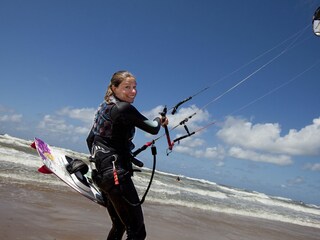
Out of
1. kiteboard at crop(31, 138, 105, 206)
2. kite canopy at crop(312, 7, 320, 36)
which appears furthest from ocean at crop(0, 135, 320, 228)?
kite canopy at crop(312, 7, 320, 36)

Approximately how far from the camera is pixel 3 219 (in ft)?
19.7

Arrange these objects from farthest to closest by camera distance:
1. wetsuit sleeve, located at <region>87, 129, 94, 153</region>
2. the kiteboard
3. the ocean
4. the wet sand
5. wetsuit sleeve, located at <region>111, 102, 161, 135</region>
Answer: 1. the ocean
2. the wet sand
3. the kiteboard
4. wetsuit sleeve, located at <region>87, 129, 94, 153</region>
5. wetsuit sleeve, located at <region>111, 102, 161, 135</region>

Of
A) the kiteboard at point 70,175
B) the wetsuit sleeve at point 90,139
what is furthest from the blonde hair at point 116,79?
the kiteboard at point 70,175

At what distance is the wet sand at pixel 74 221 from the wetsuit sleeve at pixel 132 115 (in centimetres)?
319

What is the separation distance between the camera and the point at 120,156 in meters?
3.51

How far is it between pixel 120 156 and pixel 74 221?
420cm

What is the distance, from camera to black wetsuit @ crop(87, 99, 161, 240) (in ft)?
11.2

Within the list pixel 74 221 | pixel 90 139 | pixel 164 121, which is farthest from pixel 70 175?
pixel 74 221

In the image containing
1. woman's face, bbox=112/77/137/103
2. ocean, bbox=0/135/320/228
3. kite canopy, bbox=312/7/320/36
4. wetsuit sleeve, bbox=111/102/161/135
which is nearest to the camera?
wetsuit sleeve, bbox=111/102/161/135

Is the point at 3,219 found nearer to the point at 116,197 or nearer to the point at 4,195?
the point at 4,195

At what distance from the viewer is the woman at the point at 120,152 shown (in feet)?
11.2

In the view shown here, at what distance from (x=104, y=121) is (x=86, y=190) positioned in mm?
1345

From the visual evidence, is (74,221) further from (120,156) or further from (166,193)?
(166,193)

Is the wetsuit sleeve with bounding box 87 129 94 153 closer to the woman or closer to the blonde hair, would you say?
the woman
